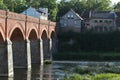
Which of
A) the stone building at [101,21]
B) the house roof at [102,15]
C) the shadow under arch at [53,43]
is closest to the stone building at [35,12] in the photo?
the house roof at [102,15]

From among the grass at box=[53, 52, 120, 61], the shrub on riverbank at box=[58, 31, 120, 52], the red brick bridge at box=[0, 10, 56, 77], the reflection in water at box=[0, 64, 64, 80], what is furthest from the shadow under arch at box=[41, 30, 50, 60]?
the reflection in water at box=[0, 64, 64, 80]

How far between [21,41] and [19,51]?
164 cm

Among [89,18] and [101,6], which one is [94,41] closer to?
[89,18]

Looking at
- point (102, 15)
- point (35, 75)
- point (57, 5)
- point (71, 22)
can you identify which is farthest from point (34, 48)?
point (57, 5)

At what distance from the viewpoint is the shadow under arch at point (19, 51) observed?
69.1 metres

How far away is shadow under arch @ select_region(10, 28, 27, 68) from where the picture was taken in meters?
69.1

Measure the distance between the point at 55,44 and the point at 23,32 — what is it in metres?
33.1

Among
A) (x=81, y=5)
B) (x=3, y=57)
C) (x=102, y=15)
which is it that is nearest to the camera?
(x=3, y=57)

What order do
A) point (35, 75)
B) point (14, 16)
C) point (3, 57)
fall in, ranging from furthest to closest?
1. point (14, 16)
2. point (35, 75)
3. point (3, 57)

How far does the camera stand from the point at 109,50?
10212 centimetres

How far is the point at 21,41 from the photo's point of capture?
69812 millimetres

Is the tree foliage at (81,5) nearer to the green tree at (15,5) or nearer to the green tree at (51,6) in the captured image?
the green tree at (51,6)

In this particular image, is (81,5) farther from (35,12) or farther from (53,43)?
(53,43)

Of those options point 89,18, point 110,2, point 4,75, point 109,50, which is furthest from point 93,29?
point 4,75
